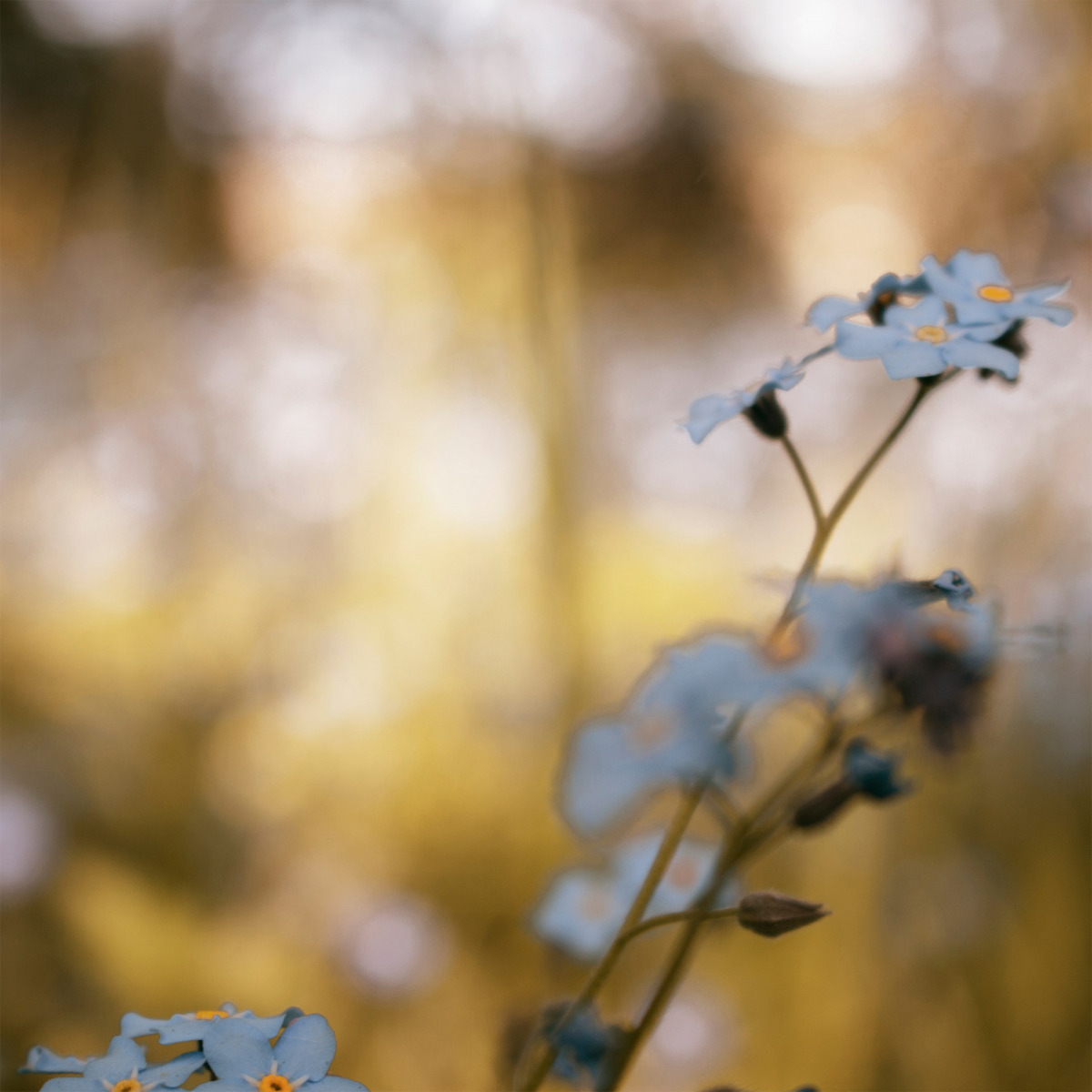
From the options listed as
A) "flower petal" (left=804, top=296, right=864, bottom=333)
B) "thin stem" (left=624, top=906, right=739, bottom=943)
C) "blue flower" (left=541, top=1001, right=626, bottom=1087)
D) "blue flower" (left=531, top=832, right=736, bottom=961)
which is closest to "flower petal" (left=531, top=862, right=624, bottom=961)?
"blue flower" (left=531, top=832, right=736, bottom=961)

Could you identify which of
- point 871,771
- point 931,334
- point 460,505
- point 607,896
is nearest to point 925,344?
point 931,334

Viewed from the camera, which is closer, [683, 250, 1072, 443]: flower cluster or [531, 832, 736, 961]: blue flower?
[683, 250, 1072, 443]: flower cluster

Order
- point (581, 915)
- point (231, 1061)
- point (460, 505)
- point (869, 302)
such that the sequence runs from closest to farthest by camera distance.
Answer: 1. point (231, 1061)
2. point (869, 302)
3. point (581, 915)
4. point (460, 505)

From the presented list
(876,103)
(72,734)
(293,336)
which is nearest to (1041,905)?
(72,734)

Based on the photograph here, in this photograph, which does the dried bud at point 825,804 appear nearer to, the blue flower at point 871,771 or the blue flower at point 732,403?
the blue flower at point 871,771

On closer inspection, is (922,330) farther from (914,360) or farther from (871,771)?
(871,771)

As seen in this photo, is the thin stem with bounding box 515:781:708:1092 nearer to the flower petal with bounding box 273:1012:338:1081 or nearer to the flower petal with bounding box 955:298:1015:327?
the flower petal with bounding box 273:1012:338:1081
